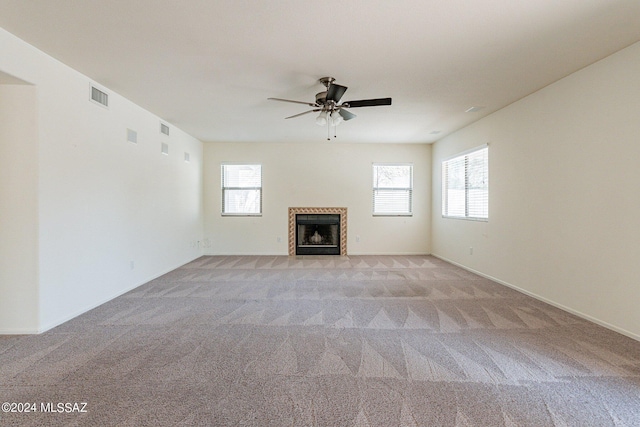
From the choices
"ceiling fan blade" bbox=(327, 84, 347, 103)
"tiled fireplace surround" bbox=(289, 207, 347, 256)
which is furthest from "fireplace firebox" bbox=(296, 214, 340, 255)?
A: "ceiling fan blade" bbox=(327, 84, 347, 103)

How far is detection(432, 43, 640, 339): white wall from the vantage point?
8.79 ft

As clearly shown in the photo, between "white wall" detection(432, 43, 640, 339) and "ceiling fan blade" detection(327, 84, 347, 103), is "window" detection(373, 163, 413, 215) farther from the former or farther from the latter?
"ceiling fan blade" detection(327, 84, 347, 103)

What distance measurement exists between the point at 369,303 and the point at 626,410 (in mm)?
2250

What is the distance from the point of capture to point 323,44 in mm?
2592

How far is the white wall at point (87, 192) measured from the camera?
2771 millimetres

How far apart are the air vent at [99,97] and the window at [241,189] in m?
3.33

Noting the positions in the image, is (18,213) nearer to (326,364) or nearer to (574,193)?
(326,364)

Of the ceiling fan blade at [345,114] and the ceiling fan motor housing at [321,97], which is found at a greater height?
the ceiling fan motor housing at [321,97]

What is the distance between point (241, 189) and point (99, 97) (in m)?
3.63

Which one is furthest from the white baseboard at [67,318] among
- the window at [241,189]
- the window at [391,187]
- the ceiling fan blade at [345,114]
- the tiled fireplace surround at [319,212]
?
the window at [391,187]

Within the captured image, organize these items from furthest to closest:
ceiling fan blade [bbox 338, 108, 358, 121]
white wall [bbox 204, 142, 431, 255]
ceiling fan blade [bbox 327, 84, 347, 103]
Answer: white wall [bbox 204, 142, 431, 255], ceiling fan blade [bbox 338, 108, 358, 121], ceiling fan blade [bbox 327, 84, 347, 103]

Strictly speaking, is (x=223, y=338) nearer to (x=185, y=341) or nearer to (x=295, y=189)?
(x=185, y=341)

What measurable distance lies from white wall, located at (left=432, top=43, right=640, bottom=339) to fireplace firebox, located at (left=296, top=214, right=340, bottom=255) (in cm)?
337

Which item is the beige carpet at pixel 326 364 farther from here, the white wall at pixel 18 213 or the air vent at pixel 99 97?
the air vent at pixel 99 97
